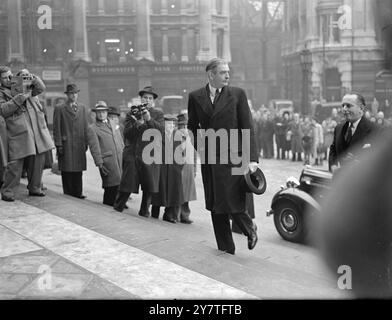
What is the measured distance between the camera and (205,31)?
31.0 feet

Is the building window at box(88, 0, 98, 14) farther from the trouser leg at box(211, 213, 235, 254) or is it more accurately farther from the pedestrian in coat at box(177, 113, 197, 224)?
the trouser leg at box(211, 213, 235, 254)

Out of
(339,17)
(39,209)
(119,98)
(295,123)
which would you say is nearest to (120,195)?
(39,209)

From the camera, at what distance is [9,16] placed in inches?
340

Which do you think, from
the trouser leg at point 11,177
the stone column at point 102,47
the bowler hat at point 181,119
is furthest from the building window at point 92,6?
the trouser leg at point 11,177

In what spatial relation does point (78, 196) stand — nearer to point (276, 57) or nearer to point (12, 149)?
point (12, 149)

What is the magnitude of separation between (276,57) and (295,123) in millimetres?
4420

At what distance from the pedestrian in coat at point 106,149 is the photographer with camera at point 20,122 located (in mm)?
915

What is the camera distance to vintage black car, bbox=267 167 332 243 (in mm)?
6102

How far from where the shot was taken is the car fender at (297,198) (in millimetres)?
6078

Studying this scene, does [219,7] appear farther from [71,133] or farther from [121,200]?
[121,200]

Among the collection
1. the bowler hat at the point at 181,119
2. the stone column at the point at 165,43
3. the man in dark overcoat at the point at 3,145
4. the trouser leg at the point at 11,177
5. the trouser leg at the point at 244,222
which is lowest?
the trouser leg at the point at 244,222

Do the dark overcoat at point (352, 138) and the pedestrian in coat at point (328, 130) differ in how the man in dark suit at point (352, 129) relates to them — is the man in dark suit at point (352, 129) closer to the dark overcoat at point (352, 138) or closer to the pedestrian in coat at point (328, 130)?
the dark overcoat at point (352, 138)

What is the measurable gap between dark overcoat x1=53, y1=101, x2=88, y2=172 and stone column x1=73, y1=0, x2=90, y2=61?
2.08 meters
